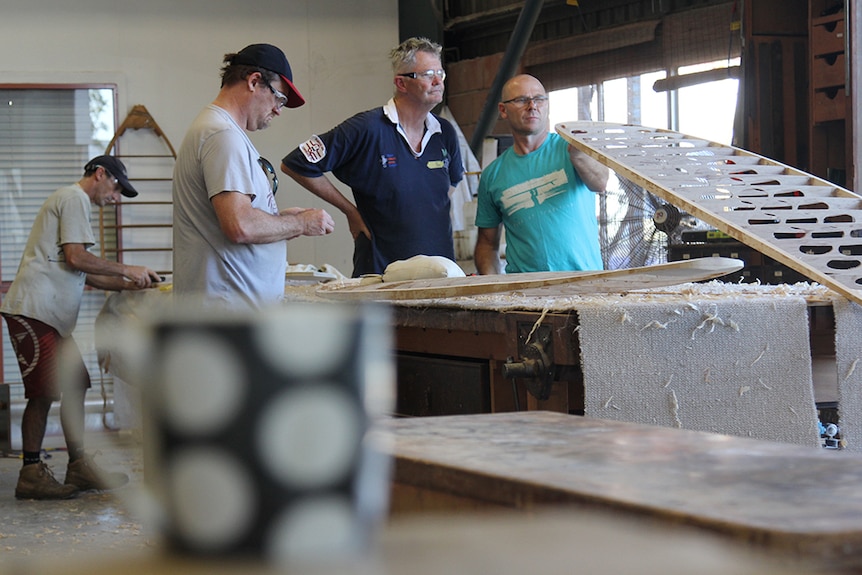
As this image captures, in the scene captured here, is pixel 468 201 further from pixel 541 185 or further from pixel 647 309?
pixel 647 309

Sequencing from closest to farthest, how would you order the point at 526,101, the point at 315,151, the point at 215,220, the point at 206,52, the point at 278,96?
the point at 215,220, the point at 278,96, the point at 526,101, the point at 315,151, the point at 206,52

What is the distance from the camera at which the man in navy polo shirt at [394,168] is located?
164 inches

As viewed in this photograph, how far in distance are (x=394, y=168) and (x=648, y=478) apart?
3221 millimetres

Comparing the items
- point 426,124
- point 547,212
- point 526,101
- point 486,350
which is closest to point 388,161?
point 426,124

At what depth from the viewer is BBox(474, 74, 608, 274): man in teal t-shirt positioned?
3.82 meters

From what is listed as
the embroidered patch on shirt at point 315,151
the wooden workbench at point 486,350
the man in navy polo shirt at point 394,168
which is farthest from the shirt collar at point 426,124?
the wooden workbench at point 486,350

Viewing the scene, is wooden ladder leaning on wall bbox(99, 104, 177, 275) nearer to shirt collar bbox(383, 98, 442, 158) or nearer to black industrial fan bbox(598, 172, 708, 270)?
black industrial fan bbox(598, 172, 708, 270)

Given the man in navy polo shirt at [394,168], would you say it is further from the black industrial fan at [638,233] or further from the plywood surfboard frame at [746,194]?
the black industrial fan at [638,233]

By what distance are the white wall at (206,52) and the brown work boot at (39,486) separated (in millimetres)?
3558

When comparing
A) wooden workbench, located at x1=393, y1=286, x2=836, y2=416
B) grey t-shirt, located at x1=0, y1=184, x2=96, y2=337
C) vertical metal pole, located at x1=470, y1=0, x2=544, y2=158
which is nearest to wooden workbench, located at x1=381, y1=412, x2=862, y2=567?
wooden workbench, located at x1=393, y1=286, x2=836, y2=416

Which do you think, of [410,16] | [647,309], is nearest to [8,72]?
[410,16]

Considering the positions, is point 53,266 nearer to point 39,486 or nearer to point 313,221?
point 39,486

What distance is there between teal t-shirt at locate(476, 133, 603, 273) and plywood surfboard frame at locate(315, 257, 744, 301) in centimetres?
85

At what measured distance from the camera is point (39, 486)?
5.14m
